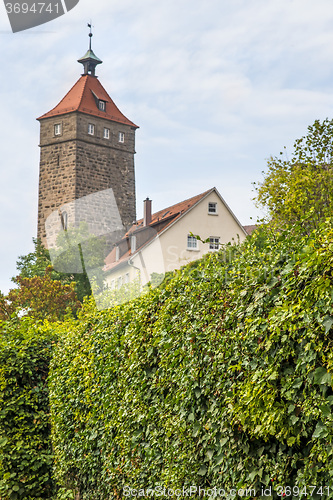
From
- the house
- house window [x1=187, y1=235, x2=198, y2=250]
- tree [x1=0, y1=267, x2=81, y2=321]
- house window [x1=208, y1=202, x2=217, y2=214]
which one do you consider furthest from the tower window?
house window [x1=208, y1=202, x2=217, y2=214]

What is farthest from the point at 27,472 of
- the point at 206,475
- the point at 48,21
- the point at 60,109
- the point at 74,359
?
the point at 60,109

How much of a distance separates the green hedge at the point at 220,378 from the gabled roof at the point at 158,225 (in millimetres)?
31973

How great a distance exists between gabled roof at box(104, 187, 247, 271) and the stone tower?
6.13 metres

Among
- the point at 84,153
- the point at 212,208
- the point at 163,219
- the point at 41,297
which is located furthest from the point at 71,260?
the point at 212,208

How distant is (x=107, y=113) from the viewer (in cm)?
5831

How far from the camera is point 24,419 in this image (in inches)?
370

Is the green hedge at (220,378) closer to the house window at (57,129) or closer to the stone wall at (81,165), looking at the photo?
the stone wall at (81,165)

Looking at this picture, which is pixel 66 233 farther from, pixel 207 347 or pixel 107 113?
pixel 207 347

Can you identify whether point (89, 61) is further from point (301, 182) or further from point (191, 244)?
point (301, 182)

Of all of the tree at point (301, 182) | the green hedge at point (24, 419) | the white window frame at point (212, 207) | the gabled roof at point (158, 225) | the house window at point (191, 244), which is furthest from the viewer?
the white window frame at point (212, 207)

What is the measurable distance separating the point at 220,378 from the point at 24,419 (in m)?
5.91

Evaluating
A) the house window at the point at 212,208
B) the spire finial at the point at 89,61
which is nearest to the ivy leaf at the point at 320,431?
the house window at the point at 212,208

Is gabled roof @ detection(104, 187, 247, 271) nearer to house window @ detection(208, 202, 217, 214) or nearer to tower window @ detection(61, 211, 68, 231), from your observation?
house window @ detection(208, 202, 217, 214)

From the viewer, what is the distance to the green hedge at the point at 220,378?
334 centimetres
